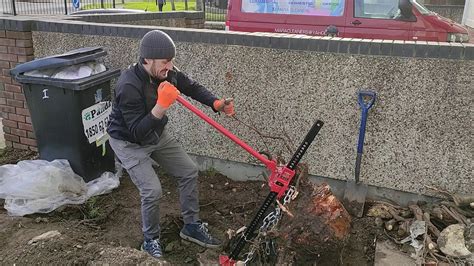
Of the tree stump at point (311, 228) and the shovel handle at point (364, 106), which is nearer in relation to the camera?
the tree stump at point (311, 228)

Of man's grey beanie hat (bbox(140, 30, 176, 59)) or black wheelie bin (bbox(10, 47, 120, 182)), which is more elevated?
man's grey beanie hat (bbox(140, 30, 176, 59))

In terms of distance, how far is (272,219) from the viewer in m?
2.88

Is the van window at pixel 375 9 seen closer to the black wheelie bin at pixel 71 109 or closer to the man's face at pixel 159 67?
the black wheelie bin at pixel 71 109

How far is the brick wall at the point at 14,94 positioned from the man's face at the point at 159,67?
7.26 feet

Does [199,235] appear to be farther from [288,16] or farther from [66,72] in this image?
[288,16]

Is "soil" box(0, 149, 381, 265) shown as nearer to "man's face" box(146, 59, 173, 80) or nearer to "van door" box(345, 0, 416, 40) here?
"man's face" box(146, 59, 173, 80)

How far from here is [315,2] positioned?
638 centimetres

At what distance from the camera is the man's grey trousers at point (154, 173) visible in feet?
10.1

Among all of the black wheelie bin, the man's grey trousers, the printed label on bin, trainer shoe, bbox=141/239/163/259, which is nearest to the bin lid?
the black wheelie bin

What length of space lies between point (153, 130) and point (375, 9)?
4.62 meters

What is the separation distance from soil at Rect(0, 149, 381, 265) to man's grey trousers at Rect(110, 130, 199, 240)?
0.22 meters

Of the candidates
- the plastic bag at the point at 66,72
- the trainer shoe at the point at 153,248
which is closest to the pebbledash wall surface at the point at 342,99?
the plastic bag at the point at 66,72

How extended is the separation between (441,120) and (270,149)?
4.50 ft

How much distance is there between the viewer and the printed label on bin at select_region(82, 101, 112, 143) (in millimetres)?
3783
